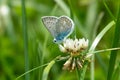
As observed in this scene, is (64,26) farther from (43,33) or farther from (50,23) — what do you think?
(43,33)

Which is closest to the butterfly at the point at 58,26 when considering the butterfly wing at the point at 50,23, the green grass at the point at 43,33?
the butterfly wing at the point at 50,23

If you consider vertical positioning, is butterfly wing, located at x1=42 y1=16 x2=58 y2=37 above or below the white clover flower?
above

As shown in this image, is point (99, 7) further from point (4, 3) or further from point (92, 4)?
point (4, 3)

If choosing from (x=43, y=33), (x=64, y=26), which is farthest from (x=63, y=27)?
(x=43, y=33)

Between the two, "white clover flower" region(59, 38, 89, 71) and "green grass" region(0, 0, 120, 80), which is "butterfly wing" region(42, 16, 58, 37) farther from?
"green grass" region(0, 0, 120, 80)

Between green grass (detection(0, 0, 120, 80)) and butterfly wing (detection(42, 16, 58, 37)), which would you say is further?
green grass (detection(0, 0, 120, 80))

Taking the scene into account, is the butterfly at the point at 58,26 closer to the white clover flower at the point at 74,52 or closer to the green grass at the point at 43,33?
the white clover flower at the point at 74,52

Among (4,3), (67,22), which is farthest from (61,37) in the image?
(4,3)

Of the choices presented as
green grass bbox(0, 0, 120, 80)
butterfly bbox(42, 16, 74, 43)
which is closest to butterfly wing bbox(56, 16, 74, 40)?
butterfly bbox(42, 16, 74, 43)
